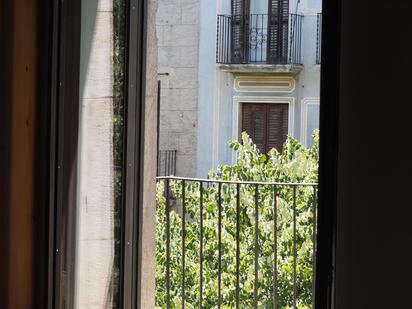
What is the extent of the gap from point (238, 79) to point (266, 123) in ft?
2.25

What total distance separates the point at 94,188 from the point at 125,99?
311mm

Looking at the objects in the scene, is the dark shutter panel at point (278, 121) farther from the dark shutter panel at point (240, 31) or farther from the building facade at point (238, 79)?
the dark shutter panel at point (240, 31)

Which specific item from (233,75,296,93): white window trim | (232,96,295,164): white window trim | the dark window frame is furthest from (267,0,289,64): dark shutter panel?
the dark window frame

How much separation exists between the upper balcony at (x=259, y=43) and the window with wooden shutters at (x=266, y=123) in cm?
41

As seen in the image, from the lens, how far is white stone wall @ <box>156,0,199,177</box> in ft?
26.6

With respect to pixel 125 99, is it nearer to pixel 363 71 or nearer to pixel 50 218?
pixel 50 218

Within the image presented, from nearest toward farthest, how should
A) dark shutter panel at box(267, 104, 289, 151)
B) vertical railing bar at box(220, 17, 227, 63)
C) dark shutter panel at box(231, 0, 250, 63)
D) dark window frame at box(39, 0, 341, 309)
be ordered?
1. dark window frame at box(39, 0, 341, 309)
2. dark shutter panel at box(267, 104, 289, 151)
3. dark shutter panel at box(231, 0, 250, 63)
4. vertical railing bar at box(220, 17, 227, 63)

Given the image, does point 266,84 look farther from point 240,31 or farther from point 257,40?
point 240,31

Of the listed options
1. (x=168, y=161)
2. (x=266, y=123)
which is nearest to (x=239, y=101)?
(x=266, y=123)

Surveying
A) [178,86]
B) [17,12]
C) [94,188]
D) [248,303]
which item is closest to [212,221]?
[248,303]

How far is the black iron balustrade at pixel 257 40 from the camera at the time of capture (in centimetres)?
770

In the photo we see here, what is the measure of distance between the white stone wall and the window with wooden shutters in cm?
66

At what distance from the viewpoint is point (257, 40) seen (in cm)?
804

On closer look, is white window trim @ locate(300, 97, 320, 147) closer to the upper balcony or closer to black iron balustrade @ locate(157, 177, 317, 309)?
the upper balcony
